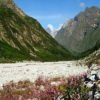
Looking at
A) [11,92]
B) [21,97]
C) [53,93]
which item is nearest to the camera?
[53,93]

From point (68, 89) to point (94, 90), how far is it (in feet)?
4.67

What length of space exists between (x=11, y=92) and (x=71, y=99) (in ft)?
25.5

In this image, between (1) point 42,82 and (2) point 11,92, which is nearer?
(2) point 11,92

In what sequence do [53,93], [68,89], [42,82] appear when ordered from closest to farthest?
1. [68,89]
2. [53,93]
3. [42,82]

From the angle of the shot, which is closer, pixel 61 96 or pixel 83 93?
pixel 83 93

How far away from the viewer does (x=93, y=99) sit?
18219 millimetres

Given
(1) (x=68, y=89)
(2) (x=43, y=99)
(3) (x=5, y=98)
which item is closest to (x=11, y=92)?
(3) (x=5, y=98)

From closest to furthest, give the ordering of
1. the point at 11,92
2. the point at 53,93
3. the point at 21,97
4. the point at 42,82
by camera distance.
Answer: the point at 53,93, the point at 21,97, the point at 11,92, the point at 42,82

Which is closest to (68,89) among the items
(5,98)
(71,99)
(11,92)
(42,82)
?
(71,99)

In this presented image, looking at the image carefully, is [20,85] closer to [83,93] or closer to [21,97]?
[21,97]

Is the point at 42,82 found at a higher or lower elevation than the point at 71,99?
higher

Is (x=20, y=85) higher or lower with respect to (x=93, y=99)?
higher

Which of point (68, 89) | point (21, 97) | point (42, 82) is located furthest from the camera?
point (42, 82)

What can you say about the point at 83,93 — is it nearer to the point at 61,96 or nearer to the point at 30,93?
the point at 61,96
